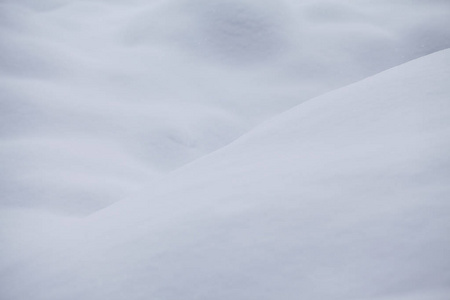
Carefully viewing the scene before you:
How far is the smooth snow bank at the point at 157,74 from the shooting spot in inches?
72.4

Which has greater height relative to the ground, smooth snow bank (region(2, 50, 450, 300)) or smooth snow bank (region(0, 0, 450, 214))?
smooth snow bank (region(0, 0, 450, 214))

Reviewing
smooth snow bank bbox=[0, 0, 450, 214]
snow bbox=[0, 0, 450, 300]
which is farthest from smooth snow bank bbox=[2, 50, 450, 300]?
smooth snow bank bbox=[0, 0, 450, 214]

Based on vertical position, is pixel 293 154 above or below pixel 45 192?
below

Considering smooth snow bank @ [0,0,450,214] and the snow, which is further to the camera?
smooth snow bank @ [0,0,450,214]

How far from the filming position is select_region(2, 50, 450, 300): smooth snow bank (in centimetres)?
76

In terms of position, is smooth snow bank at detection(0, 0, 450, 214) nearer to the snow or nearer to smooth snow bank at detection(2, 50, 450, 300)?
the snow

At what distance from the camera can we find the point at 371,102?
129 centimetres

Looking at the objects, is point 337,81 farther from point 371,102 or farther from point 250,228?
point 250,228

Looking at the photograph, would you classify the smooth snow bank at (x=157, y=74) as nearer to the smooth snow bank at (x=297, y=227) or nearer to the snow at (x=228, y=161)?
the snow at (x=228, y=161)

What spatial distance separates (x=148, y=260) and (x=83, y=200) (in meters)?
0.83

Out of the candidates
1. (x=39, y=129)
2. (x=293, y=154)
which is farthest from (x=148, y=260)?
(x=39, y=129)

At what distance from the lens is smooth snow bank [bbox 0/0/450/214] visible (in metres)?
1.84

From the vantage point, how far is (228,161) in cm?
130

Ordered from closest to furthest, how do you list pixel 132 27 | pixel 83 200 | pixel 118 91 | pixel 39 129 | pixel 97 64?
pixel 83 200
pixel 39 129
pixel 118 91
pixel 97 64
pixel 132 27
